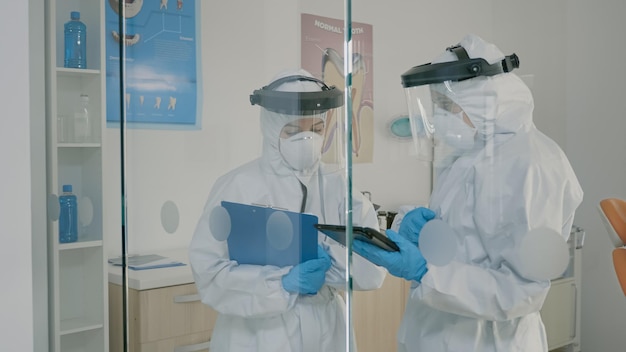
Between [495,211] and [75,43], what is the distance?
1.41m

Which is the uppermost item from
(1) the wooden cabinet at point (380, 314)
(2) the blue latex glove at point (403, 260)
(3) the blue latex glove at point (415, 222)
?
(3) the blue latex glove at point (415, 222)

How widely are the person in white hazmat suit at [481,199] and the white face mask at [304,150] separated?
19 centimetres

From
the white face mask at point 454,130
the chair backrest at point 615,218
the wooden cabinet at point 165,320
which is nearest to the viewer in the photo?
the chair backrest at point 615,218

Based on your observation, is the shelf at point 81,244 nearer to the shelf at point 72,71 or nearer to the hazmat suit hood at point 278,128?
the shelf at point 72,71

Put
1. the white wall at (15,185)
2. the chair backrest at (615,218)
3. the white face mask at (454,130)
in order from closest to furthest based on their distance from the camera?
the chair backrest at (615,218)
the white face mask at (454,130)
the white wall at (15,185)

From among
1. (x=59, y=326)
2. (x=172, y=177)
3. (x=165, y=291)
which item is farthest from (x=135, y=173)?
(x=59, y=326)

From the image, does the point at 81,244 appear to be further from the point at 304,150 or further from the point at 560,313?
the point at 560,313

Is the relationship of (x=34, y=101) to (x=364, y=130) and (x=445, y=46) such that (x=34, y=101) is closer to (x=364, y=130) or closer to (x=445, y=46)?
(x=364, y=130)

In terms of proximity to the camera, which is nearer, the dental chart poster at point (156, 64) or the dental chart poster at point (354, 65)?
the dental chart poster at point (354, 65)

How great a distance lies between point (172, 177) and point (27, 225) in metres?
0.55

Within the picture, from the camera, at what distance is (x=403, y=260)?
3.39ft

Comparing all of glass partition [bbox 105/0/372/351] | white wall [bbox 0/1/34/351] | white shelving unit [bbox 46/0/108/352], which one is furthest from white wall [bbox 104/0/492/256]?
white wall [bbox 0/1/34/351]

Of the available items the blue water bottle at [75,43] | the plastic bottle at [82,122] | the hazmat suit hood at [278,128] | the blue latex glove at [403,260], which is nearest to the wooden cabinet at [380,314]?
the blue latex glove at [403,260]

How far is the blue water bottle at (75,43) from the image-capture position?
1.85 metres
